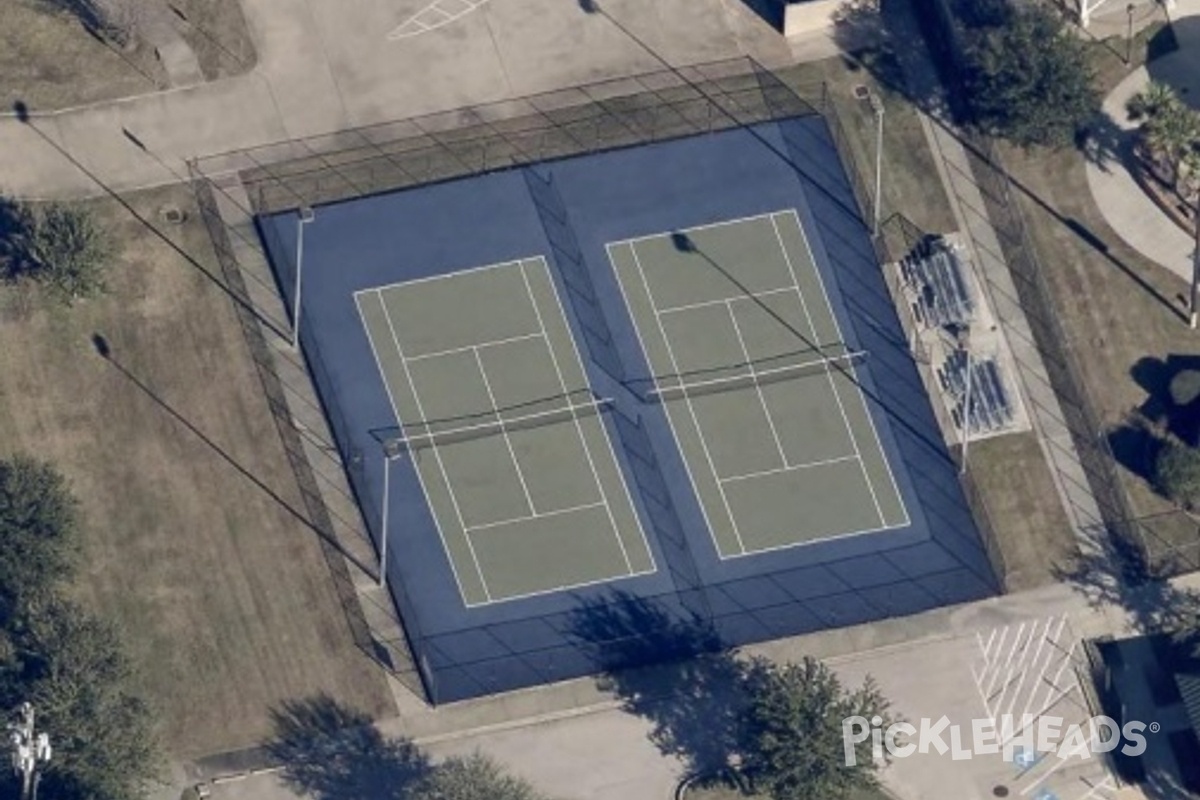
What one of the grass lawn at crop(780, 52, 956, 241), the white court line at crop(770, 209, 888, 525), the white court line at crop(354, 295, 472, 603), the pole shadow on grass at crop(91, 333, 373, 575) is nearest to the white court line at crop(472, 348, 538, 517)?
the white court line at crop(354, 295, 472, 603)

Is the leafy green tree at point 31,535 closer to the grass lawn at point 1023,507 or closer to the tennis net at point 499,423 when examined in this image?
the tennis net at point 499,423

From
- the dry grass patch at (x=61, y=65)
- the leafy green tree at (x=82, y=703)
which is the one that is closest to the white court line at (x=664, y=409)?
the dry grass patch at (x=61, y=65)

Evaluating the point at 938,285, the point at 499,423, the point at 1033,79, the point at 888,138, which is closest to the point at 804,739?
the point at 499,423

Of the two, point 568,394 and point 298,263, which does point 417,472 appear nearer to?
point 568,394

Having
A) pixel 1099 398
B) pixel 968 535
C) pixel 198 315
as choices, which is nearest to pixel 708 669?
pixel 968 535

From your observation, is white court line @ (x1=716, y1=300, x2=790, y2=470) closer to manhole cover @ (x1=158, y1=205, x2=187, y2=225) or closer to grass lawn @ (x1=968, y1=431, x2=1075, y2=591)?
grass lawn @ (x1=968, y1=431, x2=1075, y2=591)

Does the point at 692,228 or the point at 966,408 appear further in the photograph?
the point at 692,228
